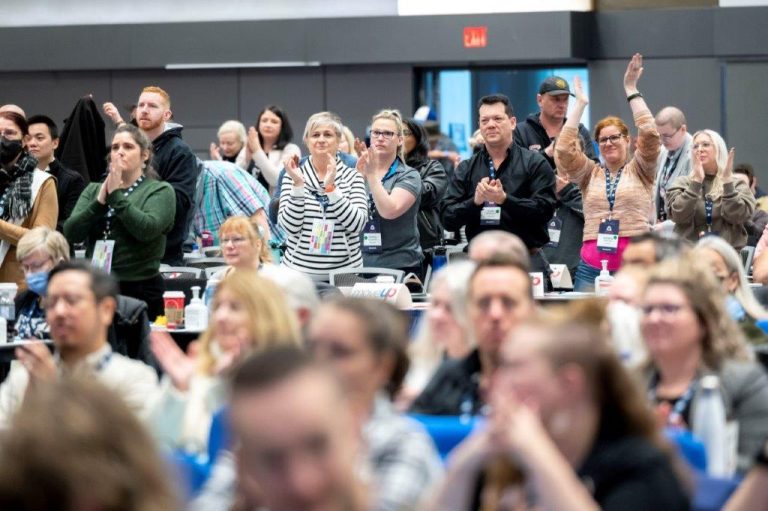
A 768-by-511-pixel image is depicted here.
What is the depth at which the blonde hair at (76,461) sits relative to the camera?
1.51 meters

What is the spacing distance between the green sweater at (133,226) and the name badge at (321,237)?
0.96 m

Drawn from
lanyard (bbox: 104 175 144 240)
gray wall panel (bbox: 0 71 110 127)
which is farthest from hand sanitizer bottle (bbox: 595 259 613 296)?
gray wall panel (bbox: 0 71 110 127)

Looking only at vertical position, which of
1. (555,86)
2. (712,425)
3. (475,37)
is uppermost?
(475,37)

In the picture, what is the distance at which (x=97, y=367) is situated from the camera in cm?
425

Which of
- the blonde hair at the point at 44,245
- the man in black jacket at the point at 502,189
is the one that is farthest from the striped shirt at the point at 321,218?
the blonde hair at the point at 44,245

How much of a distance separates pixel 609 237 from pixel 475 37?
23.5ft

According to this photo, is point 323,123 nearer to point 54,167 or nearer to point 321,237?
point 321,237

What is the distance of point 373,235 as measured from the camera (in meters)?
8.06

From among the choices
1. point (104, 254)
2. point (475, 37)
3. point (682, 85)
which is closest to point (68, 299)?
point (104, 254)

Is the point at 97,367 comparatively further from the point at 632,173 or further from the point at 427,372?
the point at 632,173

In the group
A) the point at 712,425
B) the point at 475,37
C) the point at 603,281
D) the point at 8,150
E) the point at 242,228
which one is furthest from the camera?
the point at 475,37

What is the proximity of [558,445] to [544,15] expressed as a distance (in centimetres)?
1251

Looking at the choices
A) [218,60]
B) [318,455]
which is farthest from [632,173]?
[218,60]

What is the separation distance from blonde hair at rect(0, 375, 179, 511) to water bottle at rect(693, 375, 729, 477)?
5.69 ft
